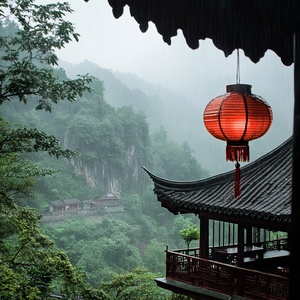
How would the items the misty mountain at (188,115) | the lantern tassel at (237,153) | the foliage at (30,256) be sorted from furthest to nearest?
the misty mountain at (188,115) → the foliage at (30,256) → the lantern tassel at (237,153)

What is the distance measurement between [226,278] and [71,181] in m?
27.7

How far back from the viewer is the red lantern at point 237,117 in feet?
8.49

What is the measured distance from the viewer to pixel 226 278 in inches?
206

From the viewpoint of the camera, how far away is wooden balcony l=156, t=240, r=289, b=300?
15.6 ft

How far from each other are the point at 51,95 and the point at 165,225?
1142 inches

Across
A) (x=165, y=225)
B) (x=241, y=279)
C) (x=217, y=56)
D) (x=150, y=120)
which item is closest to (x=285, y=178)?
(x=241, y=279)

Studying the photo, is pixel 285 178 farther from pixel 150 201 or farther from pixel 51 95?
pixel 150 201

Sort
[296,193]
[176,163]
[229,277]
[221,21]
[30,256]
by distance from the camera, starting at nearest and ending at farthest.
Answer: [296,193] → [221,21] → [229,277] → [30,256] → [176,163]

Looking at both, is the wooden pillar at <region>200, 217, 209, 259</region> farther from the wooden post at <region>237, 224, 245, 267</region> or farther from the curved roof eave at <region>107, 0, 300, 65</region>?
the curved roof eave at <region>107, 0, 300, 65</region>

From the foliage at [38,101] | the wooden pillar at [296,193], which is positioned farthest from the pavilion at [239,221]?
the wooden pillar at [296,193]

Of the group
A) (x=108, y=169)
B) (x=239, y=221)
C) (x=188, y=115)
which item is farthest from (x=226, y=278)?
(x=188, y=115)

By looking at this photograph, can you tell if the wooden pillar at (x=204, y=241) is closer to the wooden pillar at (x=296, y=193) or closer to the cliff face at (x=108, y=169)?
the wooden pillar at (x=296, y=193)

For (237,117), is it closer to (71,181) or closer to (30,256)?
(30,256)

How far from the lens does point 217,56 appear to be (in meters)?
70.4
